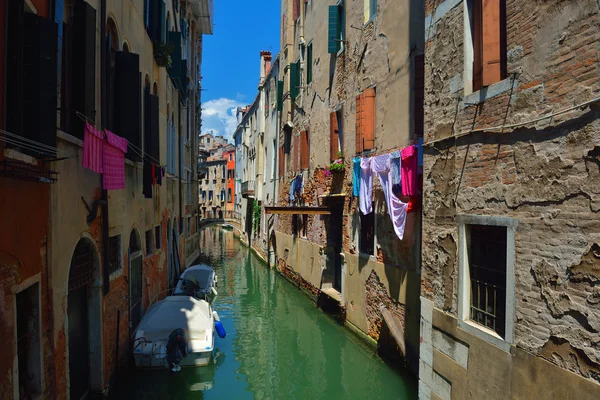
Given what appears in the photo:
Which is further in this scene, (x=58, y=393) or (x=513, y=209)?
(x=58, y=393)

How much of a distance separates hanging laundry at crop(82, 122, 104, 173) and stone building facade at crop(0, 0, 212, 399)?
0.16 metres

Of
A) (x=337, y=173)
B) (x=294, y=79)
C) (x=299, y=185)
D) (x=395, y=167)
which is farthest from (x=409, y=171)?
(x=294, y=79)

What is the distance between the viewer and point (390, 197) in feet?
26.4

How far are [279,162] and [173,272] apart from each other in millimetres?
7454

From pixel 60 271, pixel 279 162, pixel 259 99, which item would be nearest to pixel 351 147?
pixel 60 271

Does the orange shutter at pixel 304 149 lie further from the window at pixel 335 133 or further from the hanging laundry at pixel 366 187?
the hanging laundry at pixel 366 187

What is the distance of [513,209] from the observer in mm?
4461

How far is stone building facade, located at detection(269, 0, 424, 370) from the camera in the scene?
8070 mm

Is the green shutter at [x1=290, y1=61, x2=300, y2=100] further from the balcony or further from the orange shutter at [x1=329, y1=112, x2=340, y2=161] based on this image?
the balcony

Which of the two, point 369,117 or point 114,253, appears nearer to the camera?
point 114,253

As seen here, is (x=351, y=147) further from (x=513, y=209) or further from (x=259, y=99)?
(x=259, y=99)

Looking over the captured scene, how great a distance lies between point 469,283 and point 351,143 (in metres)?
5.92

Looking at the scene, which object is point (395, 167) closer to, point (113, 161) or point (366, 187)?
point (366, 187)

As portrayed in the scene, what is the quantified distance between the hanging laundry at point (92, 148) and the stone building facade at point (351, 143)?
4820mm
